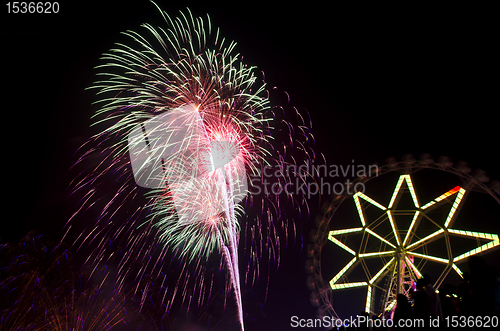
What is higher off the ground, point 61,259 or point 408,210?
point 408,210

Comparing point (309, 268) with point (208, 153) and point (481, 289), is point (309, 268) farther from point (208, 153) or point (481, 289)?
point (481, 289)

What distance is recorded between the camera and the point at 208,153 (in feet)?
47.2

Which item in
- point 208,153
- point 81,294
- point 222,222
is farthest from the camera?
point 81,294

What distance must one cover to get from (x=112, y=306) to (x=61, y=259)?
7414mm

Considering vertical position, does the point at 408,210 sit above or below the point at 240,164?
below

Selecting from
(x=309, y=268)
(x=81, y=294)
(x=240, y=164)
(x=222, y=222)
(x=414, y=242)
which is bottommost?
(x=81, y=294)

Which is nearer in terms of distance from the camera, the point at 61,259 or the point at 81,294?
the point at 61,259

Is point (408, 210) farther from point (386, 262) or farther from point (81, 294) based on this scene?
point (81, 294)

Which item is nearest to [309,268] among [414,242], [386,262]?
[386,262]

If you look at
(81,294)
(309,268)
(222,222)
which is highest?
(222,222)

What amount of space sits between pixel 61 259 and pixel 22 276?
8.02 feet

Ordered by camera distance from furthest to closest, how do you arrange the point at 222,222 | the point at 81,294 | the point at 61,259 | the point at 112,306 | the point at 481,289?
the point at 112,306 < the point at 81,294 < the point at 61,259 < the point at 222,222 < the point at 481,289

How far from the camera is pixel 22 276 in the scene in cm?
1580

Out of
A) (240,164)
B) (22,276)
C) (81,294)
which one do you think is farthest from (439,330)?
(81,294)
